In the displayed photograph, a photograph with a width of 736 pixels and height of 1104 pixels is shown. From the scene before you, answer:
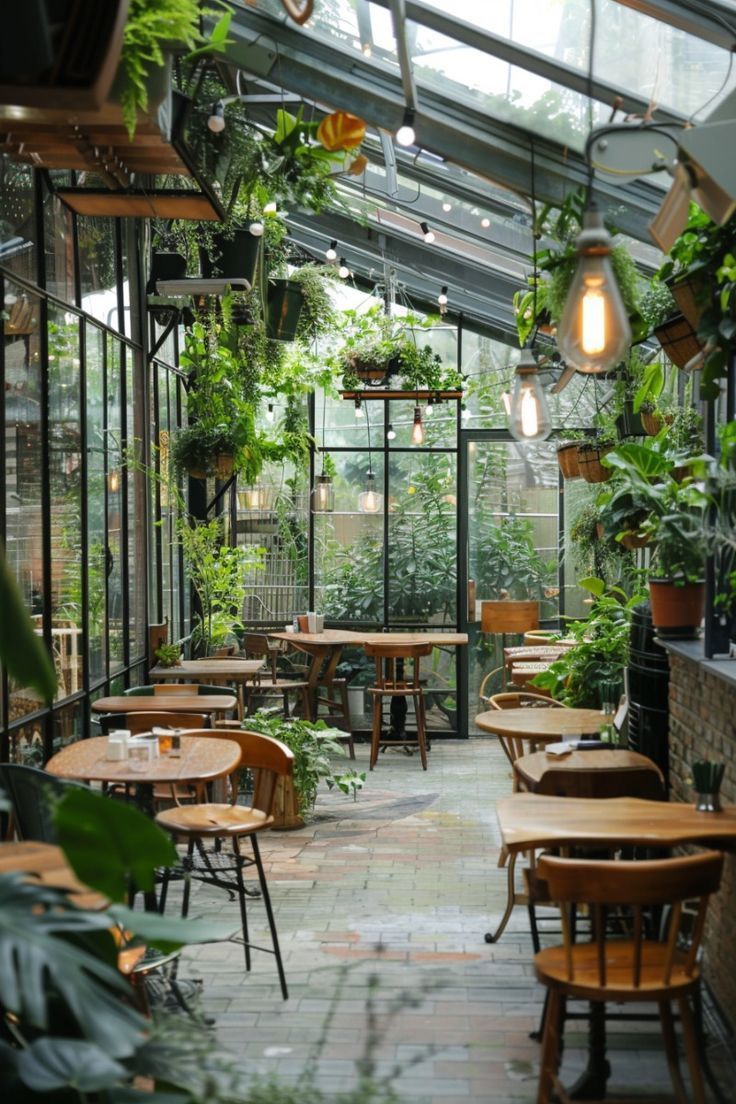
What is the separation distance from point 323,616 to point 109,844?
9.34m

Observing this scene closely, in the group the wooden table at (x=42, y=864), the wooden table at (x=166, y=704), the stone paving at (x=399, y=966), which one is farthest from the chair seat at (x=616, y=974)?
the wooden table at (x=166, y=704)

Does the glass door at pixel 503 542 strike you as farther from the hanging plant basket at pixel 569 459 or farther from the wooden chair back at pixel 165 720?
the wooden chair back at pixel 165 720

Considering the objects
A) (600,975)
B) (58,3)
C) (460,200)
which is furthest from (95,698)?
(58,3)

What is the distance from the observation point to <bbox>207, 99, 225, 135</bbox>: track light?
490 centimetres

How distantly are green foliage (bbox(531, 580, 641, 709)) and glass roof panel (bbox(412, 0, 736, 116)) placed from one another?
3052mm

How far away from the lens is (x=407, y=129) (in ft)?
18.2

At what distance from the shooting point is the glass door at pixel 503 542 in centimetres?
1158

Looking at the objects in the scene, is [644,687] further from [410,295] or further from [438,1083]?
[410,295]

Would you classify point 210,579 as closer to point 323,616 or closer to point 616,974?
point 323,616

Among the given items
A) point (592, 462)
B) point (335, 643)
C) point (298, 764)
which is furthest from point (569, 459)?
point (298, 764)

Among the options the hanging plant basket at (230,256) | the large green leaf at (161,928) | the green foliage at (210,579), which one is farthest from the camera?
the green foliage at (210,579)

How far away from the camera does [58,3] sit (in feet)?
8.07

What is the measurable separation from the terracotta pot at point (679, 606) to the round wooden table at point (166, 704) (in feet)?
8.44

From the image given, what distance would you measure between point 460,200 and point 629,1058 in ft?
16.0
